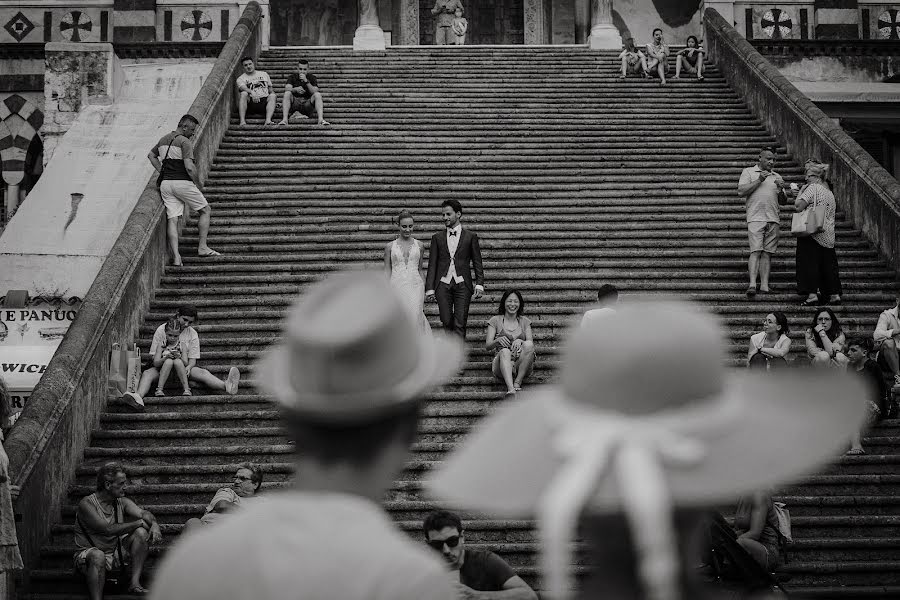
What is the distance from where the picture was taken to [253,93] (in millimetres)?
17906

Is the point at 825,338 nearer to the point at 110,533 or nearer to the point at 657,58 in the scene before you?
the point at 110,533

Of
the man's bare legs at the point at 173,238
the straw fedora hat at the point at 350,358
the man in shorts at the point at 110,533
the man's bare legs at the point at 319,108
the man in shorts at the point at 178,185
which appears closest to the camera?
the straw fedora hat at the point at 350,358

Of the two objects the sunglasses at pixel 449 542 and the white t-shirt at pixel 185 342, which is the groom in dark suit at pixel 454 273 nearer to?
the white t-shirt at pixel 185 342

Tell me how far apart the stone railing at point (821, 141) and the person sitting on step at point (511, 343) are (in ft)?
14.8

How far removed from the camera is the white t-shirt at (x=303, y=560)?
1.85m

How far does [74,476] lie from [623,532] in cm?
889

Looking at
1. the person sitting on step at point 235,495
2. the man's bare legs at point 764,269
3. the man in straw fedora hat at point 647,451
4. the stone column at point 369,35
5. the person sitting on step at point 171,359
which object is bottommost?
the person sitting on step at point 235,495

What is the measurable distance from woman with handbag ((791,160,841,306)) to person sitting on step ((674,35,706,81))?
7526mm

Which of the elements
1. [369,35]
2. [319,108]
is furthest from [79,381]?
[369,35]

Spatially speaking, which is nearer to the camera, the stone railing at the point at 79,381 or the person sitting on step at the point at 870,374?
the stone railing at the point at 79,381

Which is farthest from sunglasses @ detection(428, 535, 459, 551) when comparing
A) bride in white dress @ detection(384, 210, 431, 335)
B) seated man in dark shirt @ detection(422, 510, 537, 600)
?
bride in white dress @ detection(384, 210, 431, 335)

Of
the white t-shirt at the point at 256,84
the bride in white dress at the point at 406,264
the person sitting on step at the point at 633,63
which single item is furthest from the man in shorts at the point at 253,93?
the bride in white dress at the point at 406,264

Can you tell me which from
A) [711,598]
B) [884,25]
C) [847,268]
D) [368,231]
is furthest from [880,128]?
[711,598]

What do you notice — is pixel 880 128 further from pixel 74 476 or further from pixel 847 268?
pixel 74 476
